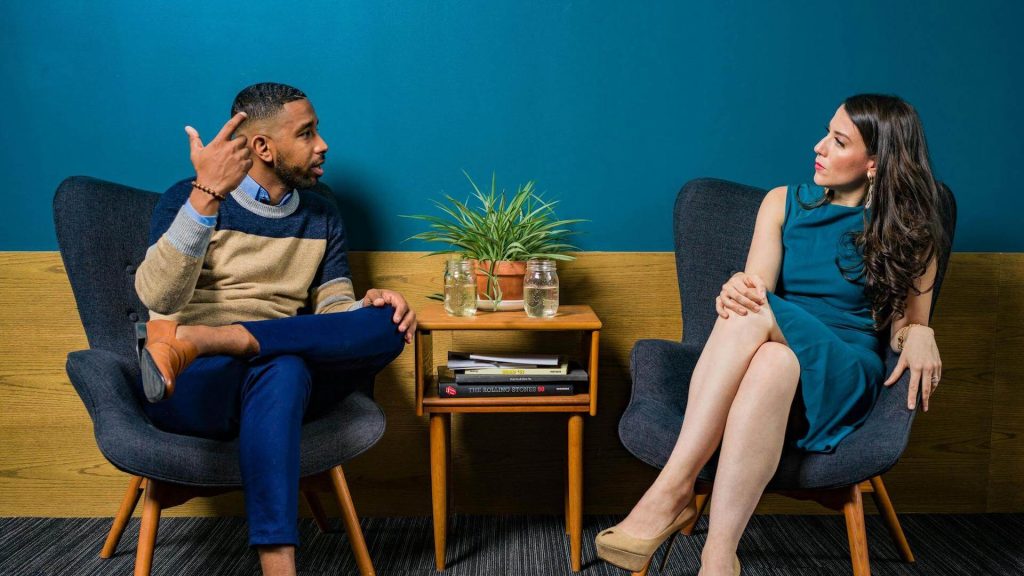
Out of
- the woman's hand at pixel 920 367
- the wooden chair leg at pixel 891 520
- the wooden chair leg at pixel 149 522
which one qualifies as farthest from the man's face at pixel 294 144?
the wooden chair leg at pixel 891 520

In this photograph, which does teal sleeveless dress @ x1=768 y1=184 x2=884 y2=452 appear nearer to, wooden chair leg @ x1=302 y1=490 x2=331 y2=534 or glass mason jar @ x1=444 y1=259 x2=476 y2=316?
glass mason jar @ x1=444 y1=259 x2=476 y2=316

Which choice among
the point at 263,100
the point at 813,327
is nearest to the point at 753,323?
the point at 813,327

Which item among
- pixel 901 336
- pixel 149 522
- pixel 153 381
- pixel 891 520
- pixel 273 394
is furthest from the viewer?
pixel 891 520

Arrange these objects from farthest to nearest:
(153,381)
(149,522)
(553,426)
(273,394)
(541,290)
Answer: (553,426)
(541,290)
(149,522)
(273,394)
(153,381)

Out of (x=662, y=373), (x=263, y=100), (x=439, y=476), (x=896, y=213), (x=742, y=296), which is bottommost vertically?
(x=439, y=476)

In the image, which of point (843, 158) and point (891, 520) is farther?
point (891, 520)

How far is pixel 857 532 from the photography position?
171 cm

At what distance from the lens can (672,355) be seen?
6.55 ft

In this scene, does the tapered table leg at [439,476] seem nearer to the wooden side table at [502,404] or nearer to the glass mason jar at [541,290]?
the wooden side table at [502,404]

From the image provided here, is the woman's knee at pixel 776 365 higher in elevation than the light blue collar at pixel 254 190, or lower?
lower

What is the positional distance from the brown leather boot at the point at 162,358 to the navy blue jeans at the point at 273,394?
0.35 ft

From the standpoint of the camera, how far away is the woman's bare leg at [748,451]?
5.32 ft

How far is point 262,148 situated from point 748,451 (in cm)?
132

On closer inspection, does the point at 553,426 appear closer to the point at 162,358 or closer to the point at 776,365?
the point at 776,365
